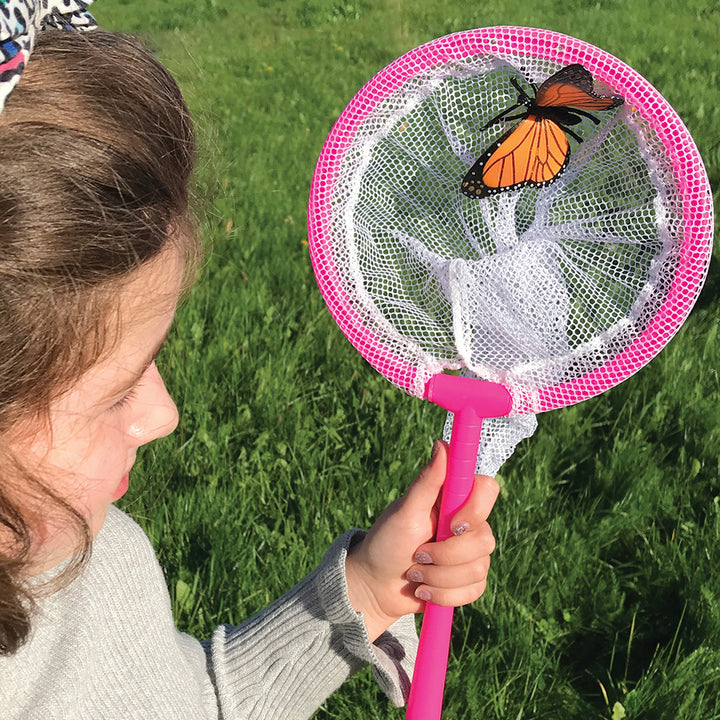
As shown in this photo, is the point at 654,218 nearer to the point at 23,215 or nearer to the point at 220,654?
the point at 23,215

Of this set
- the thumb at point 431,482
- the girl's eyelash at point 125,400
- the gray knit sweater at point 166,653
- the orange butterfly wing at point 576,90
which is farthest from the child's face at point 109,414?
the orange butterfly wing at point 576,90

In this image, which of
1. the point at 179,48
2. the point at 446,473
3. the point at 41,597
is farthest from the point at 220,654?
→ the point at 179,48

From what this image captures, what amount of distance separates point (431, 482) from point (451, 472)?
5cm

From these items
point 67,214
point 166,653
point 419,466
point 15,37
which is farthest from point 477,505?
point 419,466

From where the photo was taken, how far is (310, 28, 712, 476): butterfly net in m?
1.40

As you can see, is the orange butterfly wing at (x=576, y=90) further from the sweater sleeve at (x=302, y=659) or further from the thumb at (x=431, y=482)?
the sweater sleeve at (x=302, y=659)

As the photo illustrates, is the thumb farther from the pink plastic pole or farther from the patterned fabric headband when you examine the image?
the patterned fabric headband

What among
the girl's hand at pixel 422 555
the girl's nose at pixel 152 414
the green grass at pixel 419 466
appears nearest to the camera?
the girl's nose at pixel 152 414

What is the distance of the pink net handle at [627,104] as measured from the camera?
129cm

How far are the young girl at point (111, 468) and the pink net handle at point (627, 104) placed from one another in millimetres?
185

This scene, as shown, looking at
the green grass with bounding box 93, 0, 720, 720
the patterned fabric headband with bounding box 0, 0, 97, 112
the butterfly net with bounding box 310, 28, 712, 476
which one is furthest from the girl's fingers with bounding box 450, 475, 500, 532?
the patterned fabric headband with bounding box 0, 0, 97, 112

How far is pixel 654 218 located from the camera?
1421 mm

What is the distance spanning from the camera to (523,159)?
4.66 feet

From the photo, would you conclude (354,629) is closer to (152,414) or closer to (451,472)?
(451,472)
